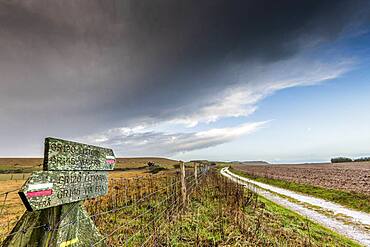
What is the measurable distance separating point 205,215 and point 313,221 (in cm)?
450

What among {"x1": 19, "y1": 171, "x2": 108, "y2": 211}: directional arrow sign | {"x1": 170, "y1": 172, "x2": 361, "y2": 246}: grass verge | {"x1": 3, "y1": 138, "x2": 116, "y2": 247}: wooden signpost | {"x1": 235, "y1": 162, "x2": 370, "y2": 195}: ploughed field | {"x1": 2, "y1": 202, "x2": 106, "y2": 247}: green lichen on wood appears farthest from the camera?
{"x1": 235, "y1": 162, "x2": 370, "y2": 195}: ploughed field

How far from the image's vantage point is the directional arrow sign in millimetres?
2107

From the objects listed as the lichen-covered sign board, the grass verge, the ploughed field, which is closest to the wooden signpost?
the lichen-covered sign board

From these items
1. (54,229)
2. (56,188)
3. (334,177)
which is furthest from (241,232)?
(334,177)

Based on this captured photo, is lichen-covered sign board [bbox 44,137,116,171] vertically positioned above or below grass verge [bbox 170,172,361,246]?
above

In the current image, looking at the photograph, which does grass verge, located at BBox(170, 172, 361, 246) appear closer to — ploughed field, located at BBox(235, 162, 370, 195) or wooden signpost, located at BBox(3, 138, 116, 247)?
wooden signpost, located at BBox(3, 138, 116, 247)

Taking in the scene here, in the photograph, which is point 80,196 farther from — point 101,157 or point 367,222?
point 367,222

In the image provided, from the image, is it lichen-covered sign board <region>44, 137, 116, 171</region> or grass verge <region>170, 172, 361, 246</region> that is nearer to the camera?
lichen-covered sign board <region>44, 137, 116, 171</region>

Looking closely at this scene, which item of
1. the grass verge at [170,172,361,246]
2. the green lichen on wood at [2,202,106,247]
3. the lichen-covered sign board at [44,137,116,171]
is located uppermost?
the lichen-covered sign board at [44,137,116,171]

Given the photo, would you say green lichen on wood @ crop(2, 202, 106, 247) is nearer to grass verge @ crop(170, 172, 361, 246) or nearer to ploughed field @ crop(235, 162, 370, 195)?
grass verge @ crop(170, 172, 361, 246)

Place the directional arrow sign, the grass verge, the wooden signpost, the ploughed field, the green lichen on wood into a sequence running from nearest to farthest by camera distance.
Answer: the directional arrow sign → the wooden signpost → the green lichen on wood → the grass verge → the ploughed field

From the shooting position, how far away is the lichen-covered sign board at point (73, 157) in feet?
7.87

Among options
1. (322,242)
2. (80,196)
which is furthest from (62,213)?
(322,242)

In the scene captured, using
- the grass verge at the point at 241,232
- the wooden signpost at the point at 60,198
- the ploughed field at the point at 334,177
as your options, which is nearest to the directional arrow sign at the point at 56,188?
the wooden signpost at the point at 60,198
